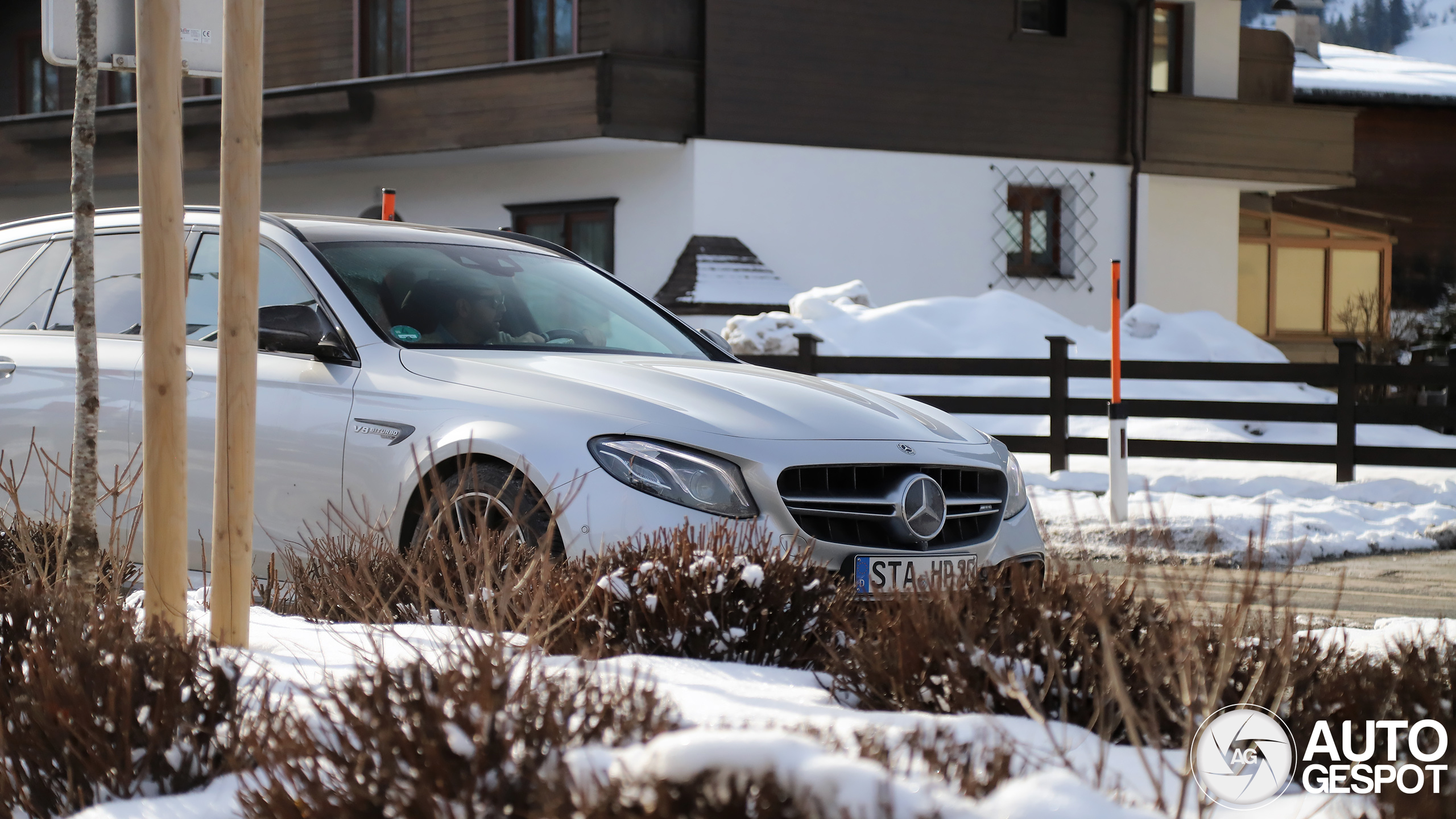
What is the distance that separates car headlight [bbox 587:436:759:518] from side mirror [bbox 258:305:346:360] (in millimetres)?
1213

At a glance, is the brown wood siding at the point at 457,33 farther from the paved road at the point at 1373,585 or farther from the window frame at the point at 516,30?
the paved road at the point at 1373,585

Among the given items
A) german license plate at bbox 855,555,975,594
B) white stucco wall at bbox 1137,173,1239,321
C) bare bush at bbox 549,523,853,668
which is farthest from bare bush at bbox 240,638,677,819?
white stucco wall at bbox 1137,173,1239,321

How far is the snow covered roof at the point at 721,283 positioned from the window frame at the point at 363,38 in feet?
17.2

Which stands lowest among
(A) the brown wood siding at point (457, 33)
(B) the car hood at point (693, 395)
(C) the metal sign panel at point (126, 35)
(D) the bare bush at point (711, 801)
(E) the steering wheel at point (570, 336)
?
(D) the bare bush at point (711, 801)

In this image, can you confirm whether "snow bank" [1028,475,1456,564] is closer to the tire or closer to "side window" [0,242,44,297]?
the tire

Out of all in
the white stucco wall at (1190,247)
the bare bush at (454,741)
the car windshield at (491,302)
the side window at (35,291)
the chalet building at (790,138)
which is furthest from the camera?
the white stucco wall at (1190,247)

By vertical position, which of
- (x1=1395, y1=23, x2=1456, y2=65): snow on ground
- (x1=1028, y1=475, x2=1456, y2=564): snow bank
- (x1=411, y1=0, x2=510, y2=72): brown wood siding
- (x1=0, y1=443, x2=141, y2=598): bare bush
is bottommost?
(x1=1028, y1=475, x2=1456, y2=564): snow bank

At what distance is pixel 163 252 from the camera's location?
11.4 ft

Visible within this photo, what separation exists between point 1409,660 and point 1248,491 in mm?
7855

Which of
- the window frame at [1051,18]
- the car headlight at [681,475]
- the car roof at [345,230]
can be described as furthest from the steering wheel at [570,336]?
the window frame at [1051,18]

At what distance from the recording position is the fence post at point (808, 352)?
1240 cm

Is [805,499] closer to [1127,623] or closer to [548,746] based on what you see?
[1127,623]

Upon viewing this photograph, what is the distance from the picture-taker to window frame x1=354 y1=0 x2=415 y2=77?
804 inches

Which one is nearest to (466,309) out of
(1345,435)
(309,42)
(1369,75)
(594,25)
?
(1345,435)
